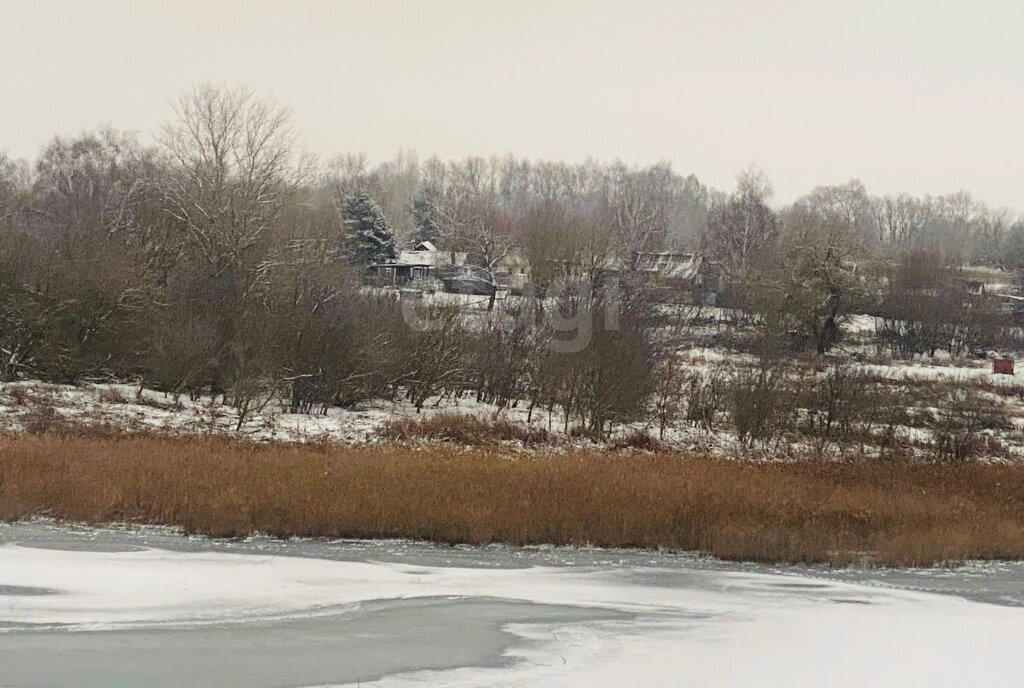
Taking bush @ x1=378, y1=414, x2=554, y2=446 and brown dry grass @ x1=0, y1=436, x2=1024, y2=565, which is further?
bush @ x1=378, y1=414, x2=554, y2=446

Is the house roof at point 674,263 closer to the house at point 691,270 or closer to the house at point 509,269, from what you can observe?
the house at point 691,270

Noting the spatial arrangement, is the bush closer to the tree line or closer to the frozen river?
the tree line

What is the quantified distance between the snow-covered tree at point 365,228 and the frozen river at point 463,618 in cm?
5053

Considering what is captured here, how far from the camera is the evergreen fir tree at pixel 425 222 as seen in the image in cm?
8931

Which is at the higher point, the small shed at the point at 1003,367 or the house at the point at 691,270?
the house at the point at 691,270

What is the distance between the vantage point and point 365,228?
2522 inches

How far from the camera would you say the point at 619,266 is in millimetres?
51531

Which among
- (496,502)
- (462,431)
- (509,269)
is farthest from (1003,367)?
(496,502)

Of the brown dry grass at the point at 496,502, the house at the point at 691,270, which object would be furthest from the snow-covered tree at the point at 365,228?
the brown dry grass at the point at 496,502

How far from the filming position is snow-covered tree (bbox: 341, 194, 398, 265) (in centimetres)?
6200

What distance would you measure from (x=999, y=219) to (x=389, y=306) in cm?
13189

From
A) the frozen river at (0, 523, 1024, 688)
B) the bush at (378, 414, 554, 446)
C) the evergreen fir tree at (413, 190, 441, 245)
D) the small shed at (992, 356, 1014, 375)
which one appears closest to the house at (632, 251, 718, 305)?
the small shed at (992, 356, 1014, 375)

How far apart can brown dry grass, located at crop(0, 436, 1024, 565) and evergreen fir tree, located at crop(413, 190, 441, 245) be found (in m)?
71.7

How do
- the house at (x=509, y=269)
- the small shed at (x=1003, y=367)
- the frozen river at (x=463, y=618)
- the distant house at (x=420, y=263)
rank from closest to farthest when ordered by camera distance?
the frozen river at (x=463, y=618) < the small shed at (x=1003, y=367) < the house at (x=509, y=269) < the distant house at (x=420, y=263)
